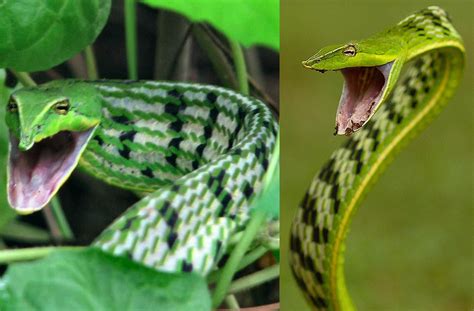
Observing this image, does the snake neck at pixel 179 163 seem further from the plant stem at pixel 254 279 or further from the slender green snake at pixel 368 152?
the slender green snake at pixel 368 152

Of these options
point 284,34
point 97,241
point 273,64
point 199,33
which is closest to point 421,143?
point 284,34

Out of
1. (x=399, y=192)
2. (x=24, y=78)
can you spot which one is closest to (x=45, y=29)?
(x=24, y=78)

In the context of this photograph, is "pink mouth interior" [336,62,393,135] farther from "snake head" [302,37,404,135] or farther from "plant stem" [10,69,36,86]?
"plant stem" [10,69,36,86]

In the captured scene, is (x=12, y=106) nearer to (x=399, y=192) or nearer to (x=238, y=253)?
(x=238, y=253)

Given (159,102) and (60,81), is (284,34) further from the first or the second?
(60,81)

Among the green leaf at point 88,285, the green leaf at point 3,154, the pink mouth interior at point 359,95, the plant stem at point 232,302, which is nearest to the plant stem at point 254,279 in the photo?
the plant stem at point 232,302

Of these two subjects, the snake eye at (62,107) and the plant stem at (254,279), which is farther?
the plant stem at (254,279)
